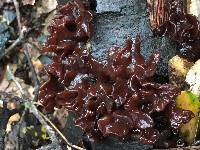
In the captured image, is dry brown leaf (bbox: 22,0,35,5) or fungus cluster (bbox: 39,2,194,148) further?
dry brown leaf (bbox: 22,0,35,5)

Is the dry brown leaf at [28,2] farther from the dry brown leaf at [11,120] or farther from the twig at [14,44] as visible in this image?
the dry brown leaf at [11,120]

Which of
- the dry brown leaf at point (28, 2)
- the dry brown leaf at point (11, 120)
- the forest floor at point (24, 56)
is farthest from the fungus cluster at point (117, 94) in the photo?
the dry brown leaf at point (28, 2)

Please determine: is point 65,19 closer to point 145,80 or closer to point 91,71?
point 91,71

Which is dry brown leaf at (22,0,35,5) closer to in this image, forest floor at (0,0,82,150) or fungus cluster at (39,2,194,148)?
forest floor at (0,0,82,150)

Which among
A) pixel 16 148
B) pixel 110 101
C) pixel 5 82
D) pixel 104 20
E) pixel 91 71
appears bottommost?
pixel 16 148

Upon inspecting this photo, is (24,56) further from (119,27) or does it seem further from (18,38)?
(119,27)

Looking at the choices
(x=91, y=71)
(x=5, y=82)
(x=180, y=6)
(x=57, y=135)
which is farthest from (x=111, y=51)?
(x=5, y=82)

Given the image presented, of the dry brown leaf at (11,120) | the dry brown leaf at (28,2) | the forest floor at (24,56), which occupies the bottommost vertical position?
the dry brown leaf at (11,120)

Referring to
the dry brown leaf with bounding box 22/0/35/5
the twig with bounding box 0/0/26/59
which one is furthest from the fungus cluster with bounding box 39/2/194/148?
the dry brown leaf with bounding box 22/0/35/5
